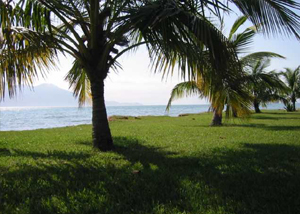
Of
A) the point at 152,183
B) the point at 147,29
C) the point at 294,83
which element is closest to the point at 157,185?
the point at 152,183

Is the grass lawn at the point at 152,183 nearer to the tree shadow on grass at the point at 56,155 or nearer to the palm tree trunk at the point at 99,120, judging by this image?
the tree shadow on grass at the point at 56,155

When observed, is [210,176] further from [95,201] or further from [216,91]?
[216,91]

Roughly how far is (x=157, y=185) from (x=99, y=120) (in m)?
3.02

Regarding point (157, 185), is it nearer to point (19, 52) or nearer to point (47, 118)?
point (19, 52)

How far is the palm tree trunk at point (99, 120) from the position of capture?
584cm

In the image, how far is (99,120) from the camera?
19.3ft

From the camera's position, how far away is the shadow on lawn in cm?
267

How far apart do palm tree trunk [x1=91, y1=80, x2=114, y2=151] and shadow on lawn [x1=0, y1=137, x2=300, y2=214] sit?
3.25ft

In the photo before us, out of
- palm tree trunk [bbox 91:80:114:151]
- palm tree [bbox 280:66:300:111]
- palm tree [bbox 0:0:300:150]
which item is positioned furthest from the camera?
palm tree [bbox 280:66:300:111]

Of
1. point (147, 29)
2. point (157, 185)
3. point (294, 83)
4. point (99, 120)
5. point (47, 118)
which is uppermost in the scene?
point (294, 83)

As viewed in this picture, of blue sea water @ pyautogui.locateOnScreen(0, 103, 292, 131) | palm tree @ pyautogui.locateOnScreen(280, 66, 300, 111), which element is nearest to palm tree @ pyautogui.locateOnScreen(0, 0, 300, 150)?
blue sea water @ pyautogui.locateOnScreen(0, 103, 292, 131)

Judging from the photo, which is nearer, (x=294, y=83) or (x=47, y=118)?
(x=294, y=83)

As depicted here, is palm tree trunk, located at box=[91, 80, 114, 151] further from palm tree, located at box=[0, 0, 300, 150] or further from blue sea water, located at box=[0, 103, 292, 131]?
blue sea water, located at box=[0, 103, 292, 131]

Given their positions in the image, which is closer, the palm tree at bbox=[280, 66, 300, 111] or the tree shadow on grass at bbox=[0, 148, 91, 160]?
the tree shadow on grass at bbox=[0, 148, 91, 160]
